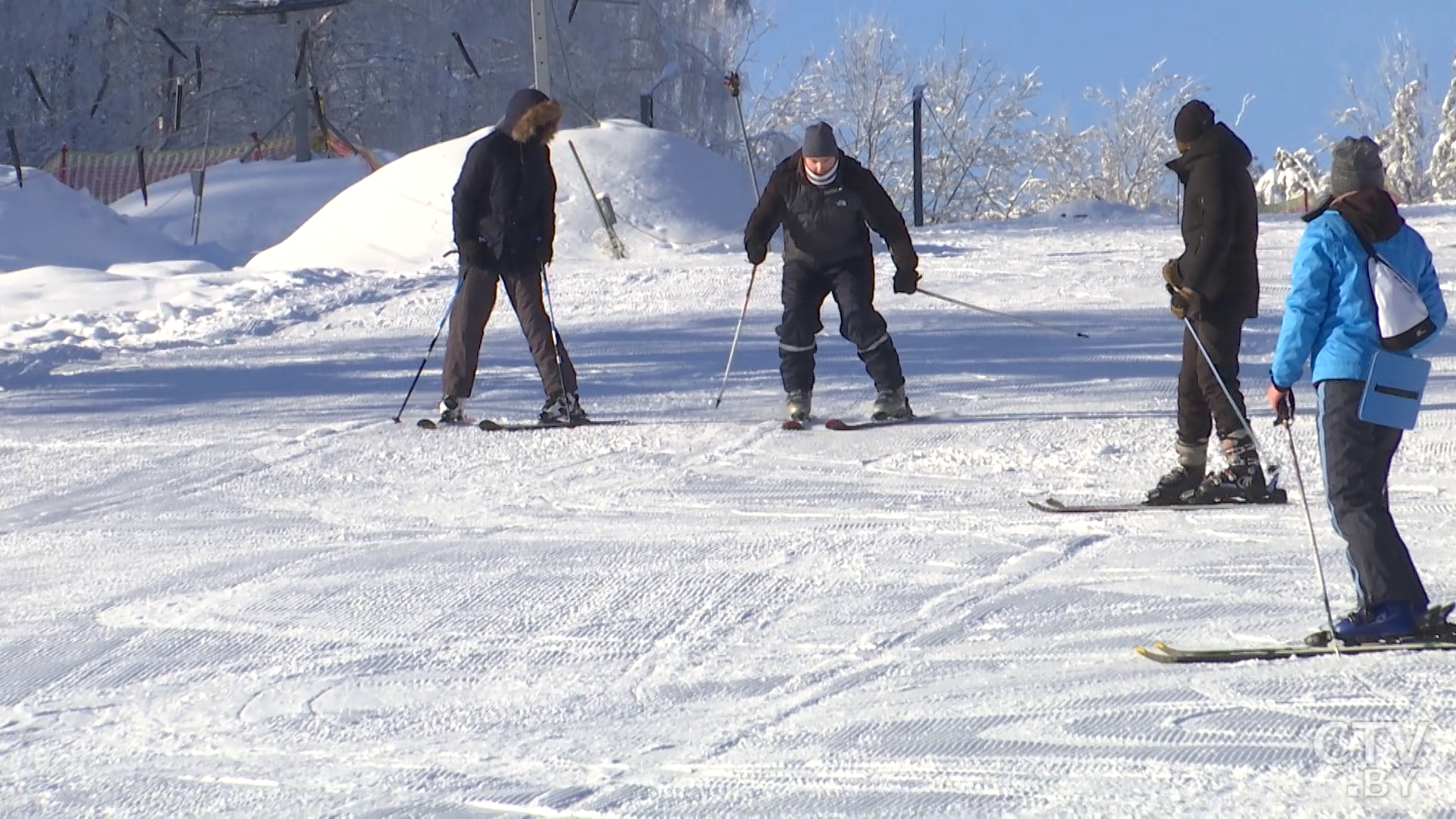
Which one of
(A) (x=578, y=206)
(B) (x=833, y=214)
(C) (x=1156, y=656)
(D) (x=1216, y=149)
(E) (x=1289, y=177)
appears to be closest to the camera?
(C) (x=1156, y=656)

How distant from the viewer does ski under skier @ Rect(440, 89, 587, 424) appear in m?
9.05

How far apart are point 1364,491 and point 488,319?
18.3 feet

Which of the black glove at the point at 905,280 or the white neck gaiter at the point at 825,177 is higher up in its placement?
the white neck gaiter at the point at 825,177

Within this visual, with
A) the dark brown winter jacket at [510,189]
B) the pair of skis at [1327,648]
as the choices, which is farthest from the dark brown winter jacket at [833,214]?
the pair of skis at [1327,648]

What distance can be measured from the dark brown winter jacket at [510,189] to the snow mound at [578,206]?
9.33 metres

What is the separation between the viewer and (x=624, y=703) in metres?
4.54

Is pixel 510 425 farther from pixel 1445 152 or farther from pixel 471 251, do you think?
pixel 1445 152

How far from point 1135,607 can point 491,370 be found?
694 centimetres

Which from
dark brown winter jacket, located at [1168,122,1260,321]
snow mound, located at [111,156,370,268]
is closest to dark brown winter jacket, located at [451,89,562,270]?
dark brown winter jacket, located at [1168,122,1260,321]

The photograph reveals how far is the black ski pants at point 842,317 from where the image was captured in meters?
8.83

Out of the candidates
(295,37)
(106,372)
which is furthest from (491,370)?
(295,37)

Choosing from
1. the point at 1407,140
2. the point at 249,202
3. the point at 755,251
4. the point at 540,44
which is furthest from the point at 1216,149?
the point at 1407,140

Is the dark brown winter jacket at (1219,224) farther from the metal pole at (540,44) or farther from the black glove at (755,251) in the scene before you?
the metal pole at (540,44)

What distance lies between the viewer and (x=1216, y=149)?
665 centimetres
